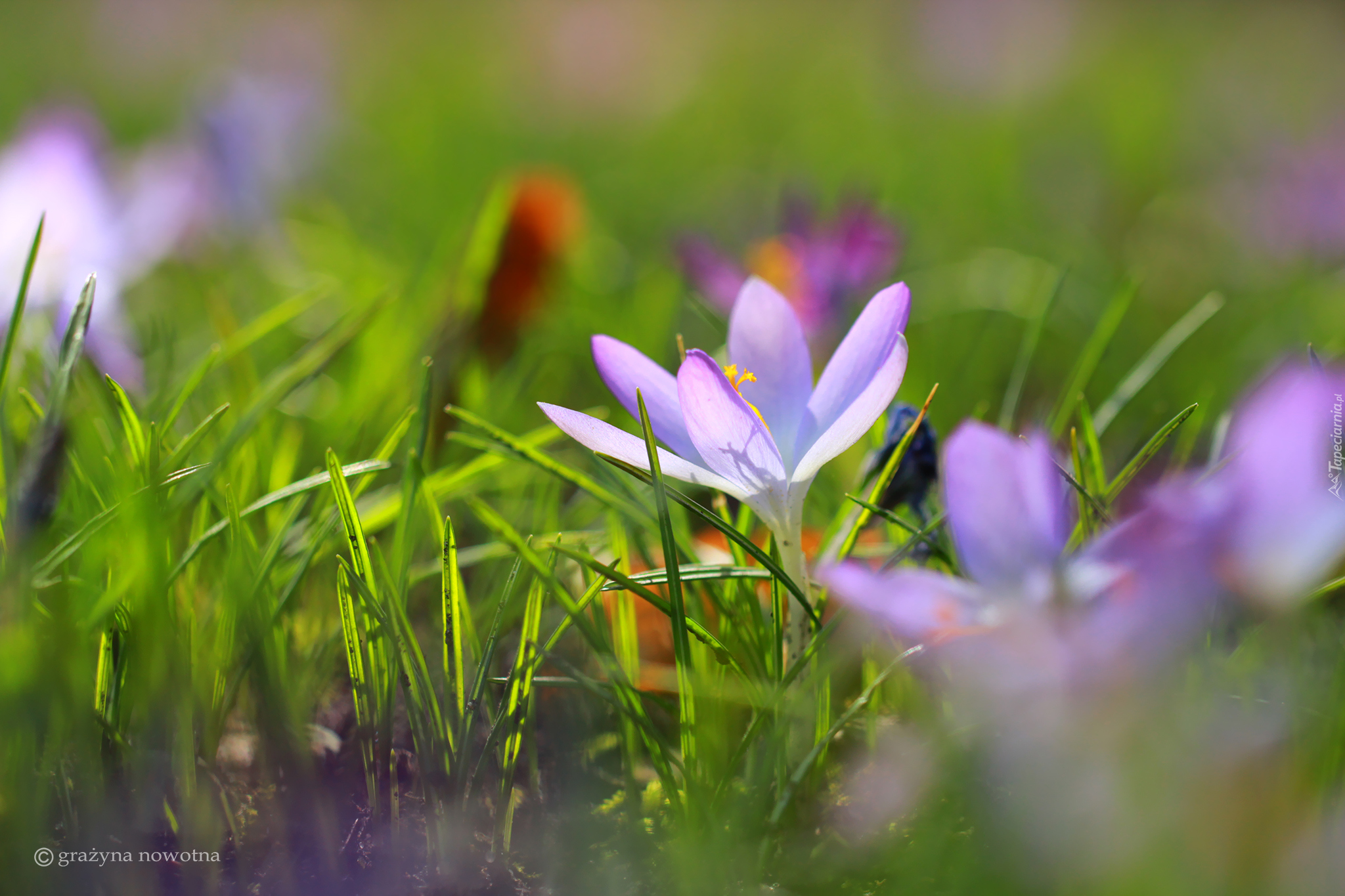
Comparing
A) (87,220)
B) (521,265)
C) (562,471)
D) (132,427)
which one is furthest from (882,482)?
(87,220)

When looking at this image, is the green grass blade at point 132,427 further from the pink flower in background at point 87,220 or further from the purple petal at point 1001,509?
→ the purple petal at point 1001,509

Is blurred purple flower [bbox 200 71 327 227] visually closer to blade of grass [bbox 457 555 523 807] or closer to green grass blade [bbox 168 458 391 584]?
green grass blade [bbox 168 458 391 584]

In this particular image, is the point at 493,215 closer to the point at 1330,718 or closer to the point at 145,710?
the point at 145,710

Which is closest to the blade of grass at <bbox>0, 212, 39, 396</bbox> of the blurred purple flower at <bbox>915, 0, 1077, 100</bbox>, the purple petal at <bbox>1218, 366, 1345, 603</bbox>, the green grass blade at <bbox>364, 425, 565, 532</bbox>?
the green grass blade at <bbox>364, 425, 565, 532</bbox>

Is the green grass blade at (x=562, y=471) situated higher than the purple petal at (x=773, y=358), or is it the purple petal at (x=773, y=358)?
the purple petal at (x=773, y=358)

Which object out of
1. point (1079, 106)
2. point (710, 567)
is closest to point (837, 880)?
point (710, 567)

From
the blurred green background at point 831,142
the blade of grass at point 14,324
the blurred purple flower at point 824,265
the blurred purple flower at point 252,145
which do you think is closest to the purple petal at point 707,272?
the blurred purple flower at point 824,265
